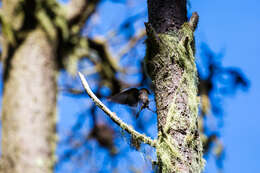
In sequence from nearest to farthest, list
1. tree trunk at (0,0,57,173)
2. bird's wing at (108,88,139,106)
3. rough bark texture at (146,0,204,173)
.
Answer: rough bark texture at (146,0,204,173) → bird's wing at (108,88,139,106) → tree trunk at (0,0,57,173)

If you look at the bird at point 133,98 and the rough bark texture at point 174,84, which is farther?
the bird at point 133,98

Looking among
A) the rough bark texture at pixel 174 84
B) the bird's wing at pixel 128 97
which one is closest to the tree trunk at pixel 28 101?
the bird's wing at pixel 128 97

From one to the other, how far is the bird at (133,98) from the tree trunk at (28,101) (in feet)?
5.02

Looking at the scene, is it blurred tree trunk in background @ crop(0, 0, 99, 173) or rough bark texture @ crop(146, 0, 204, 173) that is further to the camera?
blurred tree trunk in background @ crop(0, 0, 99, 173)

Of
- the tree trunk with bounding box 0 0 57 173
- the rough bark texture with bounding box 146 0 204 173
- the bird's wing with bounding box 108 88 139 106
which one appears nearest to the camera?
the rough bark texture with bounding box 146 0 204 173

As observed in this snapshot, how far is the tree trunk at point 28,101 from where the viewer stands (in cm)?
227

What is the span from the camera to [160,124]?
2.61ft

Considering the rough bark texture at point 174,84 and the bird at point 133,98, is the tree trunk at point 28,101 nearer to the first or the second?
the bird at point 133,98

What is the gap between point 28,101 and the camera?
7.93ft

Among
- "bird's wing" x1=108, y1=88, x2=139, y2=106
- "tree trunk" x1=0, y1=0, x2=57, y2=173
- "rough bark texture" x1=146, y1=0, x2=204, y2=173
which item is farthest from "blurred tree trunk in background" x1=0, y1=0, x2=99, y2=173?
"rough bark texture" x1=146, y1=0, x2=204, y2=173

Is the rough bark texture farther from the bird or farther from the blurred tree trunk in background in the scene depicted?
the blurred tree trunk in background

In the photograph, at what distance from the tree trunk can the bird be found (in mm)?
1530

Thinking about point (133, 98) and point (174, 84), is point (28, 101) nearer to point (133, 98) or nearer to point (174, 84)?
point (133, 98)

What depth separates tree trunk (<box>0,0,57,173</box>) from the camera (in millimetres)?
2268
